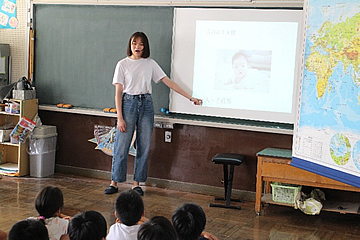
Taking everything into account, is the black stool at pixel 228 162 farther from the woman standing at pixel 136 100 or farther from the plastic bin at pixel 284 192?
the woman standing at pixel 136 100

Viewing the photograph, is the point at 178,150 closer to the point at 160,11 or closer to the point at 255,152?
the point at 255,152

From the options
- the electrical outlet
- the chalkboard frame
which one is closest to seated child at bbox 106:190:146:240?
the chalkboard frame

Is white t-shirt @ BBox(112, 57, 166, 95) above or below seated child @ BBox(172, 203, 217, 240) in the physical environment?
above

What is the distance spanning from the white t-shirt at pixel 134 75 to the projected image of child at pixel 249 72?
0.70 meters

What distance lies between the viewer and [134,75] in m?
5.07

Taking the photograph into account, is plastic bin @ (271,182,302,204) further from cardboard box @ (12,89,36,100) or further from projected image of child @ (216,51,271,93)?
cardboard box @ (12,89,36,100)

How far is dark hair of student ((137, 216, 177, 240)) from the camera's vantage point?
220cm

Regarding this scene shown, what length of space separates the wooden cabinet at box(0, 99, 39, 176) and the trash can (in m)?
0.08

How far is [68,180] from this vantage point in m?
5.61

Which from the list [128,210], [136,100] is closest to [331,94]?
[128,210]

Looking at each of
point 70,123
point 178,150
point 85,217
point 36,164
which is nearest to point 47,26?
point 70,123

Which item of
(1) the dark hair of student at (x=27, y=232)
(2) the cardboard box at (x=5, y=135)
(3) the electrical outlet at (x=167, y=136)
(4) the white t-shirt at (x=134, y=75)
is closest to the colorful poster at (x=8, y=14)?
(2) the cardboard box at (x=5, y=135)

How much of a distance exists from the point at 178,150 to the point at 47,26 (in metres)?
2.06

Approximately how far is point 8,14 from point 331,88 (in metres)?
4.13
